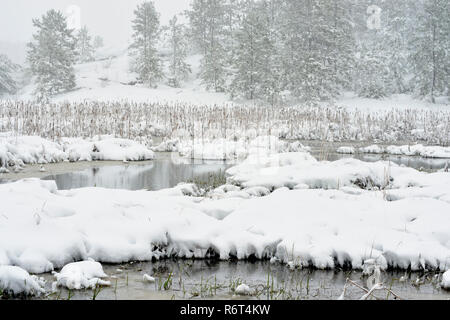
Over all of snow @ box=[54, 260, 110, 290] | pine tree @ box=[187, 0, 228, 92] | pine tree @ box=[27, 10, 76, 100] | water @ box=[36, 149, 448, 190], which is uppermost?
pine tree @ box=[187, 0, 228, 92]

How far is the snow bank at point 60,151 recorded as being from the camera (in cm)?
1081

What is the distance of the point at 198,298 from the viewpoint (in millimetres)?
3725

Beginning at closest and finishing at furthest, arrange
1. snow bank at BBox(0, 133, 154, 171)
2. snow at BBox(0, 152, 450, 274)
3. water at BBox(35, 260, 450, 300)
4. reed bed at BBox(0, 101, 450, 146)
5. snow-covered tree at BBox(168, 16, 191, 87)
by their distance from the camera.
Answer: water at BBox(35, 260, 450, 300) → snow at BBox(0, 152, 450, 274) → snow bank at BBox(0, 133, 154, 171) → reed bed at BBox(0, 101, 450, 146) → snow-covered tree at BBox(168, 16, 191, 87)

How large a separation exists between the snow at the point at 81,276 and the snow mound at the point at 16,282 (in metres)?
0.24

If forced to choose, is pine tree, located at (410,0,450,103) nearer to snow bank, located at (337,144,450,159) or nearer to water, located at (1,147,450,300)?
snow bank, located at (337,144,450,159)

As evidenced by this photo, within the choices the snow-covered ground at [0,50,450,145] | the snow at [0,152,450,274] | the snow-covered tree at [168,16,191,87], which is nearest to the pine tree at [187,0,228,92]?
the snow-covered tree at [168,16,191,87]

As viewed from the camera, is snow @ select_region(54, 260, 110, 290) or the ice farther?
the ice

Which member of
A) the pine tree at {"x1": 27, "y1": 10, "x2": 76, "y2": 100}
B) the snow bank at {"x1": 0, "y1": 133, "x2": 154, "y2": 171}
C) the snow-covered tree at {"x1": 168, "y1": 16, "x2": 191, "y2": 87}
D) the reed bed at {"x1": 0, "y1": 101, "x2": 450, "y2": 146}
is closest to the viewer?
the snow bank at {"x1": 0, "y1": 133, "x2": 154, "y2": 171}

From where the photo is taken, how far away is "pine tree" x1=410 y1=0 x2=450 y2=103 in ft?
108

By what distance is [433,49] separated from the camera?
32.8 metres

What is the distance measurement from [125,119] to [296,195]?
13006 millimetres

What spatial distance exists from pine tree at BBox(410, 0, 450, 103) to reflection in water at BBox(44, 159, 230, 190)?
26.9m

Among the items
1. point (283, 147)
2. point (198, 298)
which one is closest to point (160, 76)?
point (283, 147)

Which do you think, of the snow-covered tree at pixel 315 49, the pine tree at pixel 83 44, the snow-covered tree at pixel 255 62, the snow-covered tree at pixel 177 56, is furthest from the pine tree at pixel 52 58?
the pine tree at pixel 83 44
